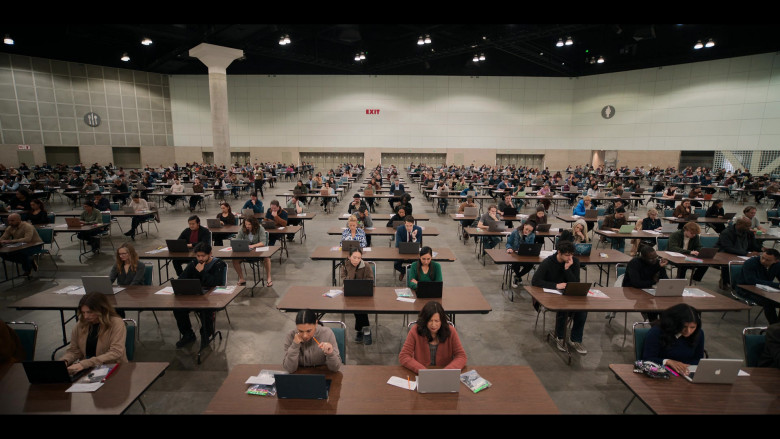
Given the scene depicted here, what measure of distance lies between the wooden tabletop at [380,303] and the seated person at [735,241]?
20.0 feet

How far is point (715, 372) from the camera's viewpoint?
3092 mm

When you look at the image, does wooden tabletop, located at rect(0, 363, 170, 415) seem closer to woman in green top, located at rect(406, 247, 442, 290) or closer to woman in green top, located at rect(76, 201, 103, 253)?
woman in green top, located at rect(406, 247, 442, 290)

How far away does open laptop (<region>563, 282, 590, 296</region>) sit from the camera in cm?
504

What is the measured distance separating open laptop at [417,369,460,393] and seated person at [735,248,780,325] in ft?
18.7

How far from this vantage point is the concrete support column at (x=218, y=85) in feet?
84.1

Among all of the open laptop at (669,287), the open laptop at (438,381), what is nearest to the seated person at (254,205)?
the open laptop at (438,381)

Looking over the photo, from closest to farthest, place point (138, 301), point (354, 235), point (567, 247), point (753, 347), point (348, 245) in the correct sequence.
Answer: point (753, 347)
point (138, 301)
point (567, 247)
point (348, 245)
point (354, 235)

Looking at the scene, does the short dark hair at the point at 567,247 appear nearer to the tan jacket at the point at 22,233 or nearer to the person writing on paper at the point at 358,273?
the person writing on paper at the point at 358,273

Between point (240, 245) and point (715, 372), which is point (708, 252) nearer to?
point (715, 372)

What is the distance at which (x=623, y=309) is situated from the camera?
469cm

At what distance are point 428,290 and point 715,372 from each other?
2.93 metres

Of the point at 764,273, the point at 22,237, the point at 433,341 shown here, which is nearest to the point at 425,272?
the point at 433,341
